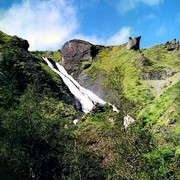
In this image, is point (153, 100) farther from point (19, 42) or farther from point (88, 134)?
point (19, 42)

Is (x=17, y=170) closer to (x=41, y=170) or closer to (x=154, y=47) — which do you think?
(x=41, y=170)

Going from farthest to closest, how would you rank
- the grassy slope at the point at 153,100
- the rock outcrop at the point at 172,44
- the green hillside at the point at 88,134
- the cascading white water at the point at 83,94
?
the rock outcrop at the point at 172,44, the cascading white water at the point at 83,94, the grassy slope at the point at 153,100, the green hillside at the point at 88,134

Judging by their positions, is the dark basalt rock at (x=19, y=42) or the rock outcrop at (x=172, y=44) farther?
the rock outcrop at (x=172, y=44)

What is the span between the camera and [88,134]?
68.5 m

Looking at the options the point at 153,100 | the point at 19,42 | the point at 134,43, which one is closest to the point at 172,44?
the point at 134,43

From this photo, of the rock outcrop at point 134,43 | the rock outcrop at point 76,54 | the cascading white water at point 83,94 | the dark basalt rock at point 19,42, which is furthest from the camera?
the rock outcrop at point 76,54

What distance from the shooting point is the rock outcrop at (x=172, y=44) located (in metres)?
162

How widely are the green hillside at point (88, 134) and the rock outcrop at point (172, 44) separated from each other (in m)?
52.3

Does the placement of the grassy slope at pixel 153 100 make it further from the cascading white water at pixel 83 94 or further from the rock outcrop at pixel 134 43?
the cascading white water at pixel 83 94

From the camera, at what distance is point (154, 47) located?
16875cm

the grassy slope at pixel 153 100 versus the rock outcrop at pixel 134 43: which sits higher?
the rock outcrop at pixel 134 43

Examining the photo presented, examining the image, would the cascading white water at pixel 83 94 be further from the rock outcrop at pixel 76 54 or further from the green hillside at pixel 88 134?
the green hillside at pixel 88 134

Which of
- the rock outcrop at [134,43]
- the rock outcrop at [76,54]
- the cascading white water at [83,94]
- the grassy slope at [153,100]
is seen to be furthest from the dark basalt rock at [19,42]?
the rock outcrop at [134,43]

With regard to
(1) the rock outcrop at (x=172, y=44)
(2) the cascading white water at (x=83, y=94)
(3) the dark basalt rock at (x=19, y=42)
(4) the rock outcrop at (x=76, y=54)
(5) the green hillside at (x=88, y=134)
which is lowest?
(5) the green hillside at (x=88, y=134)
